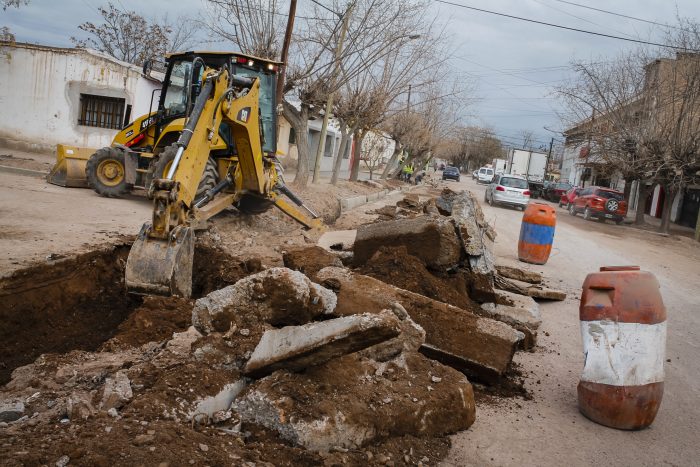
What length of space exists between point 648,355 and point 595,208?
90.5ft

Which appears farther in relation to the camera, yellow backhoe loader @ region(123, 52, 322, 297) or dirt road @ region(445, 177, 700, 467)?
yellow backhoe loader @ region(123, 52, 322, 297)

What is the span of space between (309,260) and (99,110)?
19810 mm

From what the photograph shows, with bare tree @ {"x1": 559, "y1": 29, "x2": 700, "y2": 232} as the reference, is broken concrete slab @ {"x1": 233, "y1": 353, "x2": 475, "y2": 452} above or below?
below

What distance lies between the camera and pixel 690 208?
33281mm

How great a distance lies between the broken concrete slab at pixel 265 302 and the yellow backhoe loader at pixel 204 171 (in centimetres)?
120

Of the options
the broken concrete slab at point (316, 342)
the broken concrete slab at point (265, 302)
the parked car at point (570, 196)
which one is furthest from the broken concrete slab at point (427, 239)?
the parked car at point (570, 196)

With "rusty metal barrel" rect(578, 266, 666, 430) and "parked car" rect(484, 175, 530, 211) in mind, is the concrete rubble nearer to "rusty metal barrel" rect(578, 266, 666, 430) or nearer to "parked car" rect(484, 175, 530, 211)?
"rusty metal barrel" rect(578, 266, 666, 430)

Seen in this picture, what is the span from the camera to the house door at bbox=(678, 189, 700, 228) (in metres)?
32.5

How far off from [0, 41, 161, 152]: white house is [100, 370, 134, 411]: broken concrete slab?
68.0 feet

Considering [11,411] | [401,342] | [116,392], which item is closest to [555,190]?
[401,342]

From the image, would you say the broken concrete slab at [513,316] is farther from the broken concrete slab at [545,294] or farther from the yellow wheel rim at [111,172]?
the yellow wheel rim at [111,172]

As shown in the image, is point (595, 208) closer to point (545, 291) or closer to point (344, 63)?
point (344, 63)

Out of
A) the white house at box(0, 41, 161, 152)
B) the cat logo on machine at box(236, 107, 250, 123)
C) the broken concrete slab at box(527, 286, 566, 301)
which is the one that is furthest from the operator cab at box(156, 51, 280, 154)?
the white house at box(0, 41, 161, 152)

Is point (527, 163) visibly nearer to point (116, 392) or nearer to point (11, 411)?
point (116, 392)
